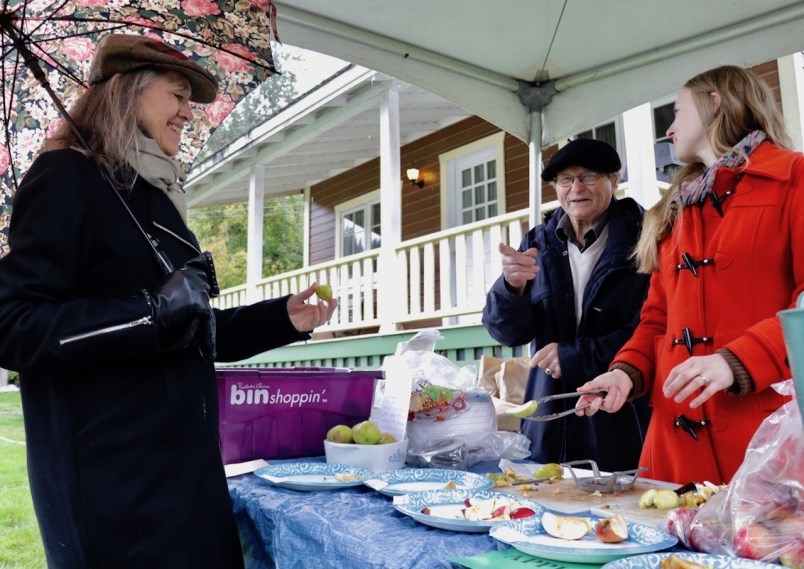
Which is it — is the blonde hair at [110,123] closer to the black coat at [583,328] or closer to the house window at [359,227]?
the black coat at [583,328]

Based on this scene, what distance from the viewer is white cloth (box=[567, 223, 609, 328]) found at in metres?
2.53

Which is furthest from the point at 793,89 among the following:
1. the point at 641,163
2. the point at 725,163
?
the point at 725,163

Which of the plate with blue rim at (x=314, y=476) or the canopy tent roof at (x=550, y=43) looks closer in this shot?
the plate with blue rim at (x=314, y=476)

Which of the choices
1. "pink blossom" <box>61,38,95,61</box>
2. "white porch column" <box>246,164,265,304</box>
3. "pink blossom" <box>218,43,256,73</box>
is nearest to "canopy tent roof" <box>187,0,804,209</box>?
"pink blossom" <box>218,43,256,73</box>

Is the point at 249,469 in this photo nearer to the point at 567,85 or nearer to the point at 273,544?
the point at 273,544

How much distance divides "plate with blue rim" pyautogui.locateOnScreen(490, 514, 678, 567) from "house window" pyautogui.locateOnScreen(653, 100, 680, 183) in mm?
6845

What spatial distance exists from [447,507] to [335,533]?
0.74 ft

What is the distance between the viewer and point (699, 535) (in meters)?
1.05

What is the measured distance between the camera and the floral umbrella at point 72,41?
1906 mm

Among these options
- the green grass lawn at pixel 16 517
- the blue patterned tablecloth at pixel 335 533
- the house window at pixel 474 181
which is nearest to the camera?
the blue patterned tablecloth at pixel 335 533

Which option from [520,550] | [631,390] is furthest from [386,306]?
[520,550]

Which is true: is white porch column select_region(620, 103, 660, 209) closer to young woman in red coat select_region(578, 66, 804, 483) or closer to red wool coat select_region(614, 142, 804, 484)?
young woman in red coat select_region(578, 66, 804, 483)

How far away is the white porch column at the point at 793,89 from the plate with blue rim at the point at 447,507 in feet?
20.1

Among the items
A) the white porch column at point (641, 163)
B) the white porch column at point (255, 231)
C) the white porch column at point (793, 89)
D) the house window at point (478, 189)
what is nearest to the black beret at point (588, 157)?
the white porch column at point (641, 163)
